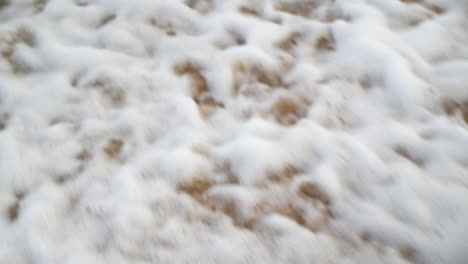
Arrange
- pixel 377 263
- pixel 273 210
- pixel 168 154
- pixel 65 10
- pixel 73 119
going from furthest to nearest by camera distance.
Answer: pixel 65 10 → pixel 73 119 → pixel 168 154 → pixel 273 210 → pixel 377 263

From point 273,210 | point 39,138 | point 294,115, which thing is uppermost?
point 294,115

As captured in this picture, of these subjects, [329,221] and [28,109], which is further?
[28,109]

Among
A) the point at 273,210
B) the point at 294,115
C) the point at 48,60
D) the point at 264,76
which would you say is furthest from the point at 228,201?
the point at 48,60

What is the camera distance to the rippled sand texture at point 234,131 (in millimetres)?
925

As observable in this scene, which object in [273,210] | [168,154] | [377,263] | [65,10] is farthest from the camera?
[65,10]

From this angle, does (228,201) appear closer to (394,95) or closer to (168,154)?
(168,154)

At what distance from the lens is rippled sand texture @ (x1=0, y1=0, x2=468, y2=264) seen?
92cm

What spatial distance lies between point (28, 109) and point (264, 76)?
90 cm

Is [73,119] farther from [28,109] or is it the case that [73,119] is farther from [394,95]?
[394,95]

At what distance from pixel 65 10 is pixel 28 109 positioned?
609 mm

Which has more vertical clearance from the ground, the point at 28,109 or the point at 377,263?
the point at 377,263

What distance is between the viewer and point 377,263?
33.9 inches

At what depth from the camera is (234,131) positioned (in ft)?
3.86

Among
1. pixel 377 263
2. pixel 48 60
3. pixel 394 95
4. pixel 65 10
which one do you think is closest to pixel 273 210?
pixel 377 263
